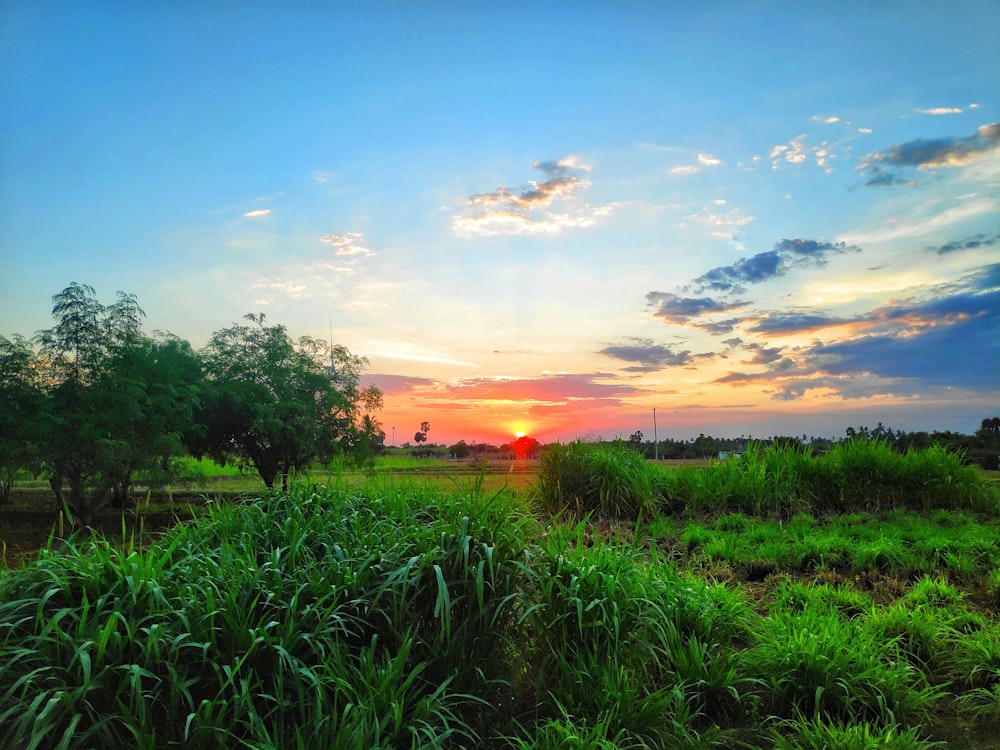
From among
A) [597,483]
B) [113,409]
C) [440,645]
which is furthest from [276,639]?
[113,409]

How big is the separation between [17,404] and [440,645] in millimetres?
11325

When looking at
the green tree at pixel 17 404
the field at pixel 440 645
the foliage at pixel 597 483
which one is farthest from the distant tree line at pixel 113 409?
the field at pixel 440 645

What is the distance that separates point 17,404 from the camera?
11445 millimetres

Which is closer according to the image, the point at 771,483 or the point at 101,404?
the point at 771,483

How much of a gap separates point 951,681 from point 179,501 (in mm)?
15338

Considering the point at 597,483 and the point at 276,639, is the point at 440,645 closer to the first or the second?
the point at 276,639

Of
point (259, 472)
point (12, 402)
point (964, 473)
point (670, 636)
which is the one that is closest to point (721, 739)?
point (670, 636)

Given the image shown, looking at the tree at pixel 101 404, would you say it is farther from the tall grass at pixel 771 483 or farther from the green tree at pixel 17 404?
the tall grass at pixel 771 483

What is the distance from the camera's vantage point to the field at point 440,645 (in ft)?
10.0

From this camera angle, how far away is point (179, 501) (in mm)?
15352

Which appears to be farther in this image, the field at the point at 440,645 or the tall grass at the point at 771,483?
the tall grass at the point at 771,483

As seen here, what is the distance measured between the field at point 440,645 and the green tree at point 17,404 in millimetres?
8624

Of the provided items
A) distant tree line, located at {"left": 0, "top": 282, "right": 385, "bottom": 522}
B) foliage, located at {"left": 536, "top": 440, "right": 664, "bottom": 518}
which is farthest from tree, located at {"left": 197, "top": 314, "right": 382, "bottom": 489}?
foliage, located at {"left": 536, "top": 440, "right": 664, "bottom": 518}

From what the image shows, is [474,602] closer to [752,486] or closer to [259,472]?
[752,486]
